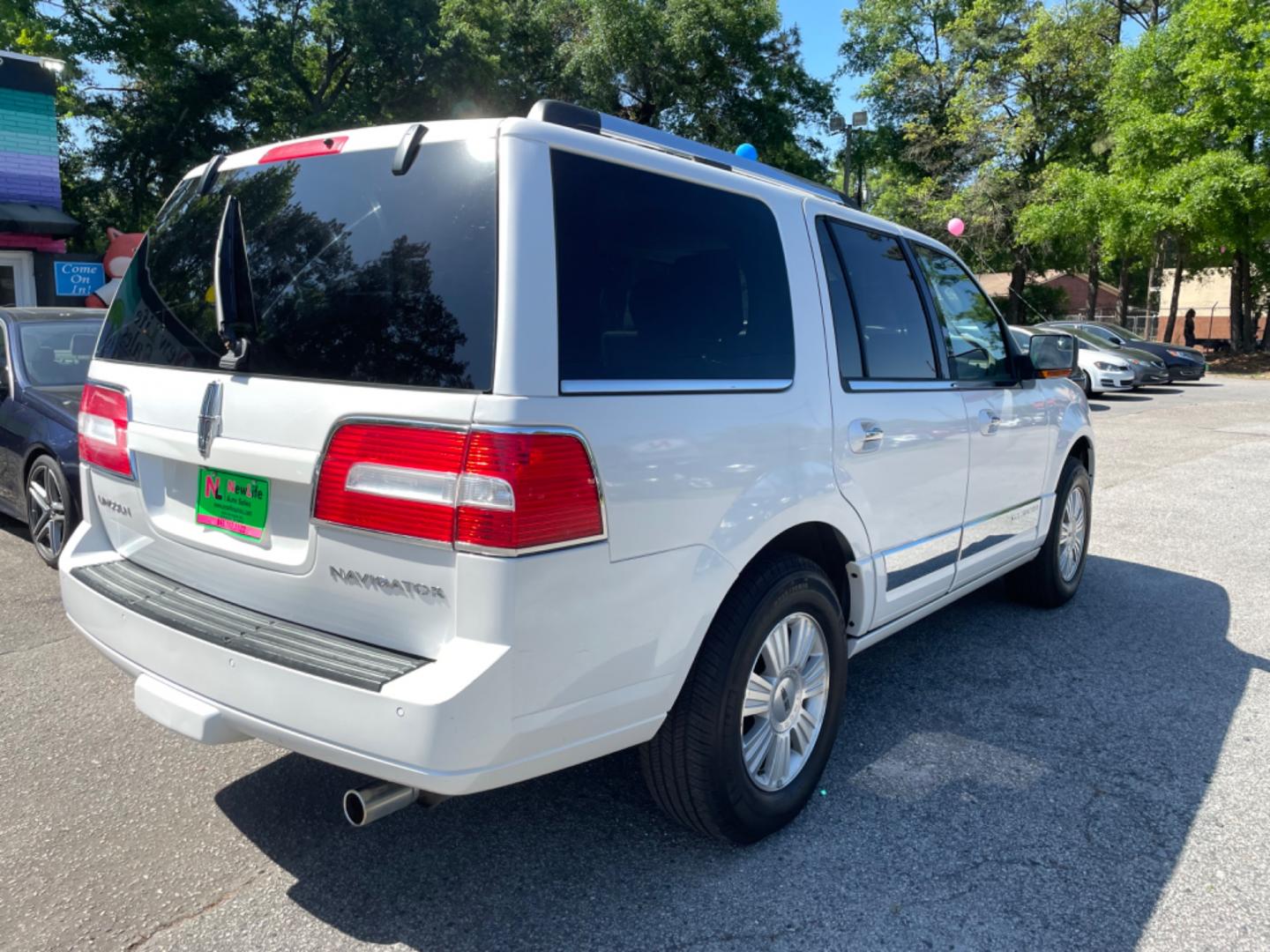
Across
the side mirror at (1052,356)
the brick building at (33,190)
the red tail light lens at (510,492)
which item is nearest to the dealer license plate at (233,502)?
the red tail light lens at (510,492)

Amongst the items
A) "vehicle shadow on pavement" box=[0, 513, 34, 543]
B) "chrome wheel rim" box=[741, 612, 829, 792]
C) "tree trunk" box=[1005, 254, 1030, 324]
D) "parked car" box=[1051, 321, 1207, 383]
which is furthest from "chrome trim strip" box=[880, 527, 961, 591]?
"tree trunk" box=[1005, 254, 1030, 324]

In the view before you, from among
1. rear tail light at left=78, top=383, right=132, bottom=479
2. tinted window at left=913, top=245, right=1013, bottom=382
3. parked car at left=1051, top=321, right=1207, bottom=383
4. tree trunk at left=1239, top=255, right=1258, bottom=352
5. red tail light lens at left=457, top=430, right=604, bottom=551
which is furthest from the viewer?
tree trunk at left=1239, top=255, right=1258, bottom=352

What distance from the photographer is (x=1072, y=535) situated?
541 centimetres

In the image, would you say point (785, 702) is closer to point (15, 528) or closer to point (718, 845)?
point (718, 845)

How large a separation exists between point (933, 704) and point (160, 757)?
3.00 meters

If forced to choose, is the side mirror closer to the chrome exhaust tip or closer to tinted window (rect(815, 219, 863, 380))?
tinted window (rect(815, 219, 863, 380))

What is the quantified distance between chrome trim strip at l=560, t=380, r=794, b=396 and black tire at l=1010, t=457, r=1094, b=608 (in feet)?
9.30

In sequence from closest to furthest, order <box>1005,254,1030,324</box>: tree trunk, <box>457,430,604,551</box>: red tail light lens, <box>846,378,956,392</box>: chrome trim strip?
1. <box>457,430,604,551</box>: red tail light lens
2. <box>846,378,956,392</box>: chrome trim strip
3. <box>1005,254,1030,324</box>: tree trunk

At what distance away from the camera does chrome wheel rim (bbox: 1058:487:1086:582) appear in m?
5.27

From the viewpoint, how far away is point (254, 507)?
99.0 inches

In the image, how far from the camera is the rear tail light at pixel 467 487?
6.92ft

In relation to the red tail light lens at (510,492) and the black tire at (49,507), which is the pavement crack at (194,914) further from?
the black tire at (49,507)

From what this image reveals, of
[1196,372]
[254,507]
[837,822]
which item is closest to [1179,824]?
[837,822]

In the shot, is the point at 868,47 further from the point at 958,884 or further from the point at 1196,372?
the point at 958,884
